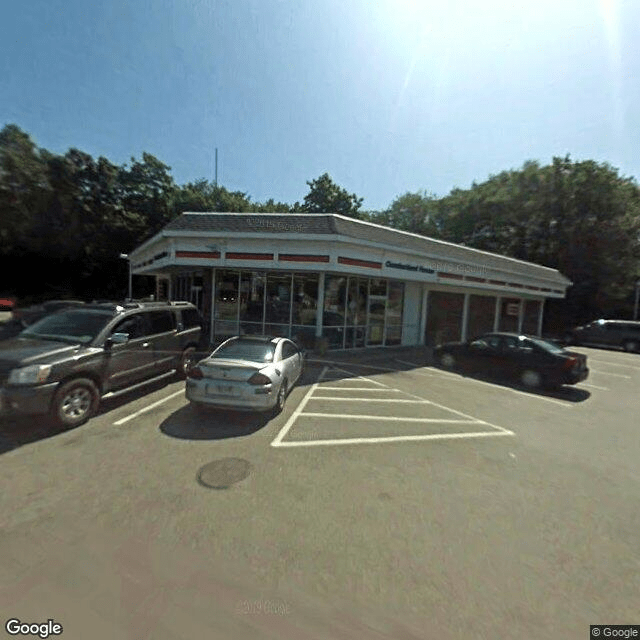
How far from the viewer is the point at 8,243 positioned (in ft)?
118

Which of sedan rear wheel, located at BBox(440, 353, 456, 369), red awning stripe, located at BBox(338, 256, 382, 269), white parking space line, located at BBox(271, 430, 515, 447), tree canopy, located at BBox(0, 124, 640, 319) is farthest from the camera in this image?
tree canopy, located at BBox(0, 124, 640, 319)

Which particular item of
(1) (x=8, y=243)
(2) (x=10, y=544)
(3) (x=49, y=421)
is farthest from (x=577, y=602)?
(1) (x=8, y=243)

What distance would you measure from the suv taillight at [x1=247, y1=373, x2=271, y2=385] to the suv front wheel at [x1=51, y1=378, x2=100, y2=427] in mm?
2678

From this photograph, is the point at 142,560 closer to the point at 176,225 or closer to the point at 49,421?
the point at 49,421

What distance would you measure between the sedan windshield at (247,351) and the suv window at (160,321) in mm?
1887

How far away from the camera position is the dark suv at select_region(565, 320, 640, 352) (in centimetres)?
2146

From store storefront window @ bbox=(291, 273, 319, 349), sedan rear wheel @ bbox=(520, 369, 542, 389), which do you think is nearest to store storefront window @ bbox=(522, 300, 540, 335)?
sedan rear wheel @ bbox=(520, 369, 542, 389)

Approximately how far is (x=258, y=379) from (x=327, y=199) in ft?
121

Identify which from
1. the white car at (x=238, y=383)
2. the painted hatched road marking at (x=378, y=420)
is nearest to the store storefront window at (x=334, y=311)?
the painted hatched road marking at (x=378, y=420)

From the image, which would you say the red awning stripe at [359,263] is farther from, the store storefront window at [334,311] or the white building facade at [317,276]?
the store storefront window at [334,311]

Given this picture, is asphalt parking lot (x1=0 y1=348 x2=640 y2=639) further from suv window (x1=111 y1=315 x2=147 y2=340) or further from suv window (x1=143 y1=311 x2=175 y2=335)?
suv window (x1=143 y1=311 x2=175 y2=335)

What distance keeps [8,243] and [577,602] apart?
48667mm

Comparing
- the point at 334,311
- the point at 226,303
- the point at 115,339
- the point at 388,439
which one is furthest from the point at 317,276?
the point at 388,439

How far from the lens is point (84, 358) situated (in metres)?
5.80
